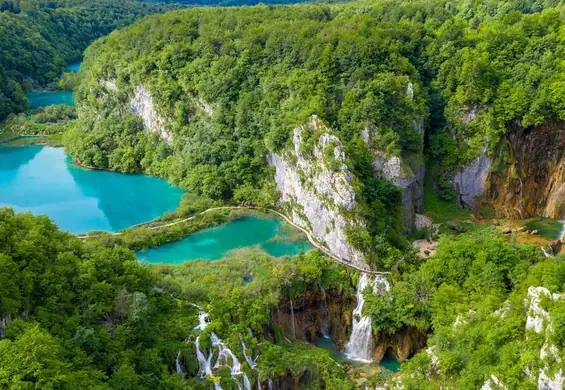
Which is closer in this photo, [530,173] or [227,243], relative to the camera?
[227,243]

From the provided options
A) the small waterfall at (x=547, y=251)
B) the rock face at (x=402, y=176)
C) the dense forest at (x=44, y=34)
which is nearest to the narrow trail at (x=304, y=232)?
the rock face at (x=402, y=176)

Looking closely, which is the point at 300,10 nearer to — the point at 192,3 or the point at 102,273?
the point at 102,273

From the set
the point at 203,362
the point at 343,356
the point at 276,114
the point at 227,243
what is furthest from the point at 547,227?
the point at 203,362

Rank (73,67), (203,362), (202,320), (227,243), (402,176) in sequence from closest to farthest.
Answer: (203,362)
(202,320)
(402,176)
(227,243)
(73,67)

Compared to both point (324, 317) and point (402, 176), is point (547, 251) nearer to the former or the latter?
point (402, 176)

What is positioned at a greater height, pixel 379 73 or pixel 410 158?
pixel 379 73

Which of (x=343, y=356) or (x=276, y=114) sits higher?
(x=276, y=114)

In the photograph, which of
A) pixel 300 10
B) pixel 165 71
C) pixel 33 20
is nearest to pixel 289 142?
pixel 165 71
